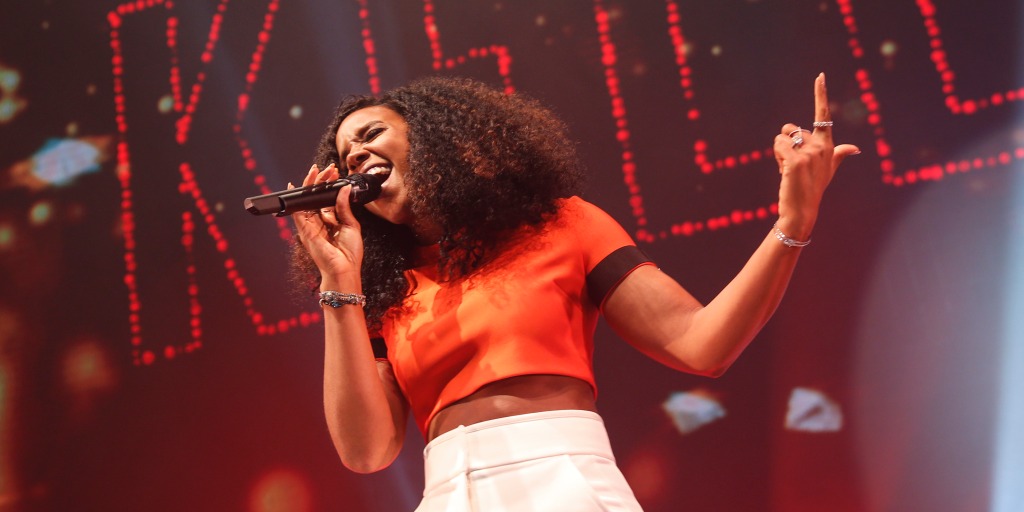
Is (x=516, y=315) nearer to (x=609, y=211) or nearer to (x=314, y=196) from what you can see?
(x=314, y=196)

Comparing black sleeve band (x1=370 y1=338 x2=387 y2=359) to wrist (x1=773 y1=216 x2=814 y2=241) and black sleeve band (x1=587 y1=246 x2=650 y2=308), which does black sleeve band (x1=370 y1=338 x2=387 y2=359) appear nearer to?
black sleeve band (x1=587 y1=246 x2=650 y2=308)

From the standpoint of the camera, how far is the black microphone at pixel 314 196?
4.44ft

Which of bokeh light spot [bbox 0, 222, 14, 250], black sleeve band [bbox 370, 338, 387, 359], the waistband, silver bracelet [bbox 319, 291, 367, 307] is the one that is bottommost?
the waistband

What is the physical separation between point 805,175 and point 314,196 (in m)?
0.74

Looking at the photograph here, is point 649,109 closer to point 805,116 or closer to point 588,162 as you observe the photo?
point 588,162

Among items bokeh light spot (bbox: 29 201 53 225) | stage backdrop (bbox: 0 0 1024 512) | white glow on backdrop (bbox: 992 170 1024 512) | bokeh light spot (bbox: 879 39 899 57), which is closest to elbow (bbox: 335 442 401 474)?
stage backdrop (bbox: 0 0 1024 512)

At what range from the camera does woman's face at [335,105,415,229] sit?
62.4 inches

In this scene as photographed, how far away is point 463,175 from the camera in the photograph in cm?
158

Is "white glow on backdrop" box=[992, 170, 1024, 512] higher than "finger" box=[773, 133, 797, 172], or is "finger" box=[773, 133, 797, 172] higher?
"finger" box=[773, 133, 797, 172]

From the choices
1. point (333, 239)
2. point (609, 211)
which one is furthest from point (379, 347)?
point (609, 211)

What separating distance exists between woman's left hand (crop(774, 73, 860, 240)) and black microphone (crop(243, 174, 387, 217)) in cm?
68

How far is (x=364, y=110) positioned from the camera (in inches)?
67.4

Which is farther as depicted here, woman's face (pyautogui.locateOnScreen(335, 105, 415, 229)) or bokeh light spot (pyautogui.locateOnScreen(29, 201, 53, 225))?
bokeh light spot (pyautogui.locateOnScreen(29, 201, 53, 225))

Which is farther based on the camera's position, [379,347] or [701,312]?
[379,347]
